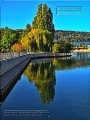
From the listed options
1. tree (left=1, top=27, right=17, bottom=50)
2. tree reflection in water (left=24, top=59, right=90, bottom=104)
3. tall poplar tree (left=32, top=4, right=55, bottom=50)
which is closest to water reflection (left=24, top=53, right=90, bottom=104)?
tree reflection in water (left=24, top=59, right=90, bottom=104)

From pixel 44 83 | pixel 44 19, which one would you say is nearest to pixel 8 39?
pixel 44 19

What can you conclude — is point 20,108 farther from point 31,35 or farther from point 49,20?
point 49,20

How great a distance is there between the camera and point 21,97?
38.8 ft

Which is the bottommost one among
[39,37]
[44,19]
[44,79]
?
[44,79]

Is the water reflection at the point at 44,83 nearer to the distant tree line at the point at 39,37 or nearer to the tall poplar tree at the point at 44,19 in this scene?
the distant tree line at the point at 39,37

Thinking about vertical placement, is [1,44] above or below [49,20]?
below

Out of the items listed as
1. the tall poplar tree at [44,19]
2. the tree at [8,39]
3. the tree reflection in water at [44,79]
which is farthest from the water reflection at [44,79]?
the tree at [8,39]

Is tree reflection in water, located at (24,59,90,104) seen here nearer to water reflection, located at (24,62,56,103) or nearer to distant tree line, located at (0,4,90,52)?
water reflection, located at (24,62,56,103)

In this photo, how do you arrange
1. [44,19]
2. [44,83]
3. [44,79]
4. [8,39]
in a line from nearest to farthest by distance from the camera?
[44,83], [44,79], [44,19], [8,39]

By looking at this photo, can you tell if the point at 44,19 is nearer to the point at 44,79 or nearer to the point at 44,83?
the point at 44,79

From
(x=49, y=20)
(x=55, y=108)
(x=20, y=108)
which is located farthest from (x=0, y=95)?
(x=49, y=20)

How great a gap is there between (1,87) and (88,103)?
11.8 feet

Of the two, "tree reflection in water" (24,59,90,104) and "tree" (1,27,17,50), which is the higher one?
"tree" (1,27,17,50)

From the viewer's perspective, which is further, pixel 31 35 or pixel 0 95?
pixel 31 35
